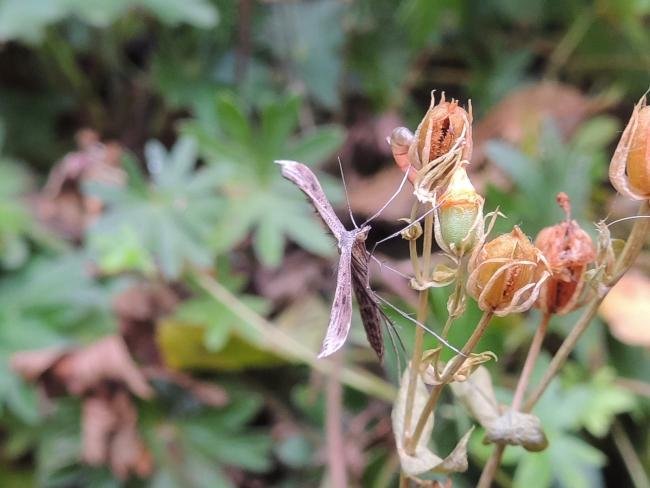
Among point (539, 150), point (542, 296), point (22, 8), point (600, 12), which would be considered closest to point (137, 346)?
point (22, 8)

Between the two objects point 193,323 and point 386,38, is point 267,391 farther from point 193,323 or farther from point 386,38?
point 386,38

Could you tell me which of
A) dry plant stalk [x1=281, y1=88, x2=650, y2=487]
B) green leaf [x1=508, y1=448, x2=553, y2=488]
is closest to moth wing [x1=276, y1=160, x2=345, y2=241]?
dry plant stalk [x1=281, y1=88, x2=650, y2=487]

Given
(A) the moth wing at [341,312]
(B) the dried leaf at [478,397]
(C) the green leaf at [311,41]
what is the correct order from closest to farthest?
(A) the moth wing at [341,312]
(B) the dried leaf at [478,397]
(C) the green leaf at [311,41]

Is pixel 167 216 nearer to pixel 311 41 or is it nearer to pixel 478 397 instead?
pixel 311 41

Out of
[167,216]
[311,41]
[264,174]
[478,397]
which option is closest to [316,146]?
[264,174]

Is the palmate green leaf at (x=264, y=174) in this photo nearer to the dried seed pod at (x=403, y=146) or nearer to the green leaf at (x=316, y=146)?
the green leaf at (x=316, y=146)

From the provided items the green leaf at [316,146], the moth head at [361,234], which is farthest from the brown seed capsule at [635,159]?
the green leaf at [316,146]

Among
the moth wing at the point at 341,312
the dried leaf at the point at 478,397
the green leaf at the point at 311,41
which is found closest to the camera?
the moth wing at the point at 341,312
